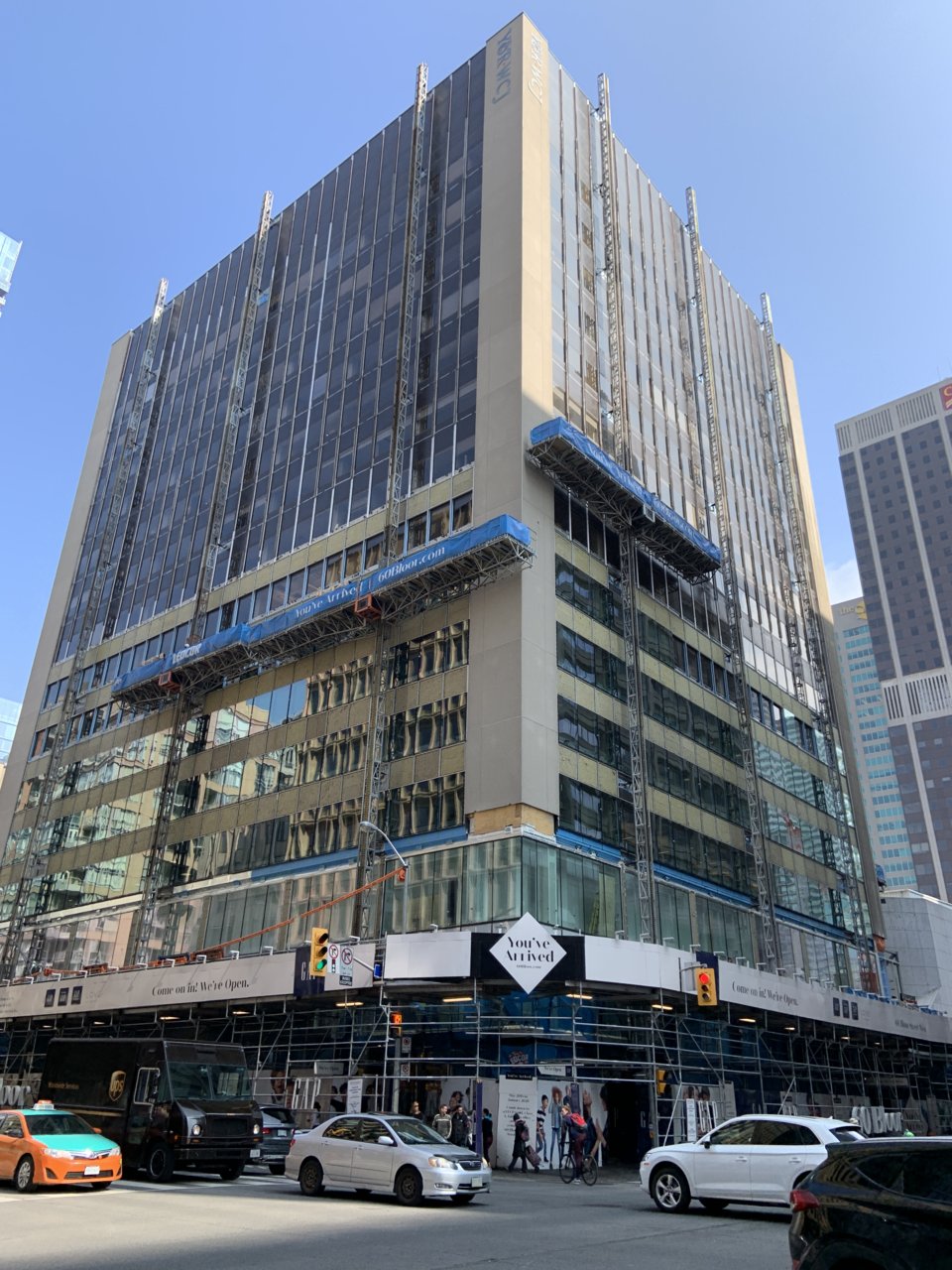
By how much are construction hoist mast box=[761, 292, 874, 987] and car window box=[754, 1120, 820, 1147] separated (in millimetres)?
42573

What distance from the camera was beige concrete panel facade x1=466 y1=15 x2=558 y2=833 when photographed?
34.6 meters

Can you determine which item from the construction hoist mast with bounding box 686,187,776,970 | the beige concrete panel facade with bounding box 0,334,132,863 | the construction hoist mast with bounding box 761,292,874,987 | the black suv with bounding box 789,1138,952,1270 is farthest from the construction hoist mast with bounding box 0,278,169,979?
the black suv with bounding box 789,1138,952,1270

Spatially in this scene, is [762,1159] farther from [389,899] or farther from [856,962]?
[856,962]

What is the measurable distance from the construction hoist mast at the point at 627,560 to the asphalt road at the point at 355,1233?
19277mm

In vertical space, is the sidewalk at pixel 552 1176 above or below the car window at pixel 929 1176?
below

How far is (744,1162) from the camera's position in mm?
15602

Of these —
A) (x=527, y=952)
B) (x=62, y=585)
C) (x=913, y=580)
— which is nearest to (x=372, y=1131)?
(x=527, y=952)

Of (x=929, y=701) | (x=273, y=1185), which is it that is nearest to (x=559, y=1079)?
(x=273, y=1185)

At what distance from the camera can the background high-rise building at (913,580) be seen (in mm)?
157250

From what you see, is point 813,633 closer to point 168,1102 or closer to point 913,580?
point 168,1102

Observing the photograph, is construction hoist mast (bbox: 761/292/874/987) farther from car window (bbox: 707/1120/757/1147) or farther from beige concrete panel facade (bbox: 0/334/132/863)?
beige concrete panel facade (bbox: 0/334/132/863)

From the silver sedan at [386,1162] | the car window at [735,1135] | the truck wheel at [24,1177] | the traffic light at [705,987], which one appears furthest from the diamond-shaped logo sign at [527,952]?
the truck wheel at [24,1177]

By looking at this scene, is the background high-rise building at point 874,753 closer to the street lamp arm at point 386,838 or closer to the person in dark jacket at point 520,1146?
the street lamp arm at point 386,838

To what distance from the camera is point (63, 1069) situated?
80.4ft
